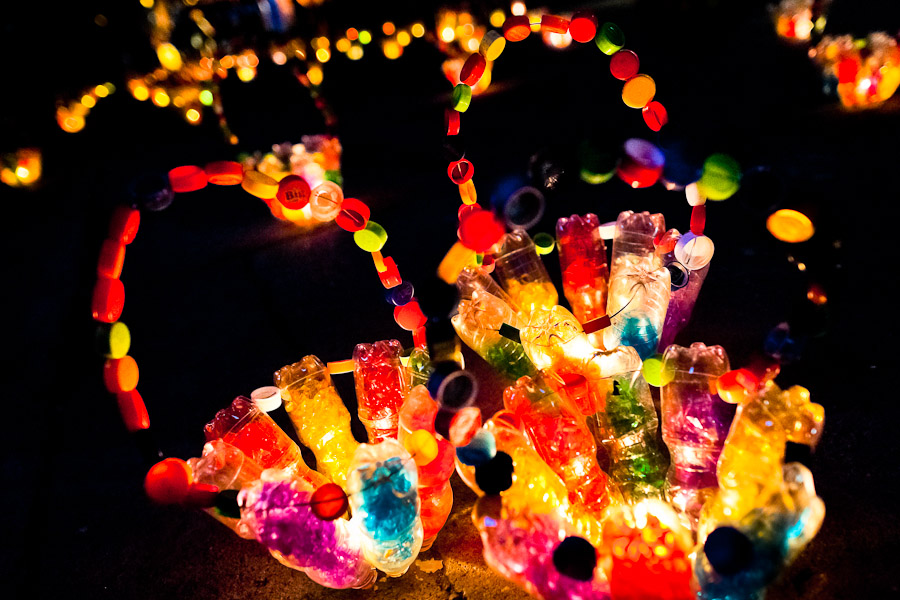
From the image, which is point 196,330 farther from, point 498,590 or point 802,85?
point 802,85

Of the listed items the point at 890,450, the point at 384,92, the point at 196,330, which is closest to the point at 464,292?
the point at 890,450

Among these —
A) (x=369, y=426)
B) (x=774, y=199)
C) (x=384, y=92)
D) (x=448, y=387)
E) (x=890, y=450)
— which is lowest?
(x=890, y=450)

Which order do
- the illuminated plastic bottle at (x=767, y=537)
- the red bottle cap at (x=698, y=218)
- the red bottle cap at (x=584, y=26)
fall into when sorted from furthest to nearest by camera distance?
1. the red bottle cap at (x=698, y=218)
2. the red bottle cap at (x=584, y=26)
3. the illuminated plastic bottle at (x=767, y=537)

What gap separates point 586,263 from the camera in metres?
2.59

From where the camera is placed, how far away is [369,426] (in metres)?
2.17

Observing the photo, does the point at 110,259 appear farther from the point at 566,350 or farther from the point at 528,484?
the point at 566,350

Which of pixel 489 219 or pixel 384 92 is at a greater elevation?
pixel 384 92

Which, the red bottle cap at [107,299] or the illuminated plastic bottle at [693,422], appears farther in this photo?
the illuminated plastic bottle at [693,422]

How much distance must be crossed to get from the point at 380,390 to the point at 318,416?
0.24m

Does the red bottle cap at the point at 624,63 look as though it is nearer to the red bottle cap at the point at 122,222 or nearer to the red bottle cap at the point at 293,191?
the red bottle cap at the point at 293,191

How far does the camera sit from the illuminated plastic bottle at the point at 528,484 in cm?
147

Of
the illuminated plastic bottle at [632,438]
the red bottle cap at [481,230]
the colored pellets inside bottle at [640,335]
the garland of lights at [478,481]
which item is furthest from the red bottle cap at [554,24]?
the illuminated plastic bottle at [632,438]

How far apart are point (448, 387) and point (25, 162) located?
6.92 m

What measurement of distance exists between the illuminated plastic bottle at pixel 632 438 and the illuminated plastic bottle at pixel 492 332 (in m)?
0.37
